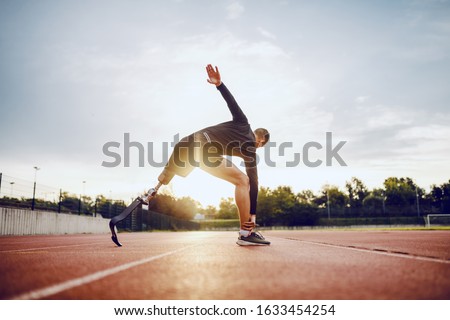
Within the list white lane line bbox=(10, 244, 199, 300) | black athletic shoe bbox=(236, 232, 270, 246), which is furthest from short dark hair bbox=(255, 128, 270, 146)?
white lane line bbox=(10, 244, 199, 300)

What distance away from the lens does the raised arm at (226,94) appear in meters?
4.39

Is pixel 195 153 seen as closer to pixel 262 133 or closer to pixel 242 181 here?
pixel 242 181

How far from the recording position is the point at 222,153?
4.43 m

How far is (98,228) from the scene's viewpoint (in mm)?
22703

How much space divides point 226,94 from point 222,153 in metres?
0.78

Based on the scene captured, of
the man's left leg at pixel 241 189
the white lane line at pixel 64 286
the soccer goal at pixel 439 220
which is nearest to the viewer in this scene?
the white lane line at pixel 64 286

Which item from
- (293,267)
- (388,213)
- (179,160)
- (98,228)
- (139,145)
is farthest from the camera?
(388,213)

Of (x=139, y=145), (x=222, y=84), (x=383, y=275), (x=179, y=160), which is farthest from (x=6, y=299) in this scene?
(x=139, y=145)

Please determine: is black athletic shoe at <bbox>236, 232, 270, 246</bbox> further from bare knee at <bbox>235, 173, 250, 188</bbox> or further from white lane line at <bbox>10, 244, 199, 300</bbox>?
white lane line at <bbox>10, 244, 199, 300</bbox>

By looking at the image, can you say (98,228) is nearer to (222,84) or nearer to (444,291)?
(222,84)

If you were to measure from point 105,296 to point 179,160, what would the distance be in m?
3.08

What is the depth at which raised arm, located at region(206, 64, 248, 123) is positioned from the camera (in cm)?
439

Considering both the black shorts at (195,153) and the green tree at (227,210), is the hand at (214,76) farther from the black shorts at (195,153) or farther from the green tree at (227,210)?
the green tree at (227,210)

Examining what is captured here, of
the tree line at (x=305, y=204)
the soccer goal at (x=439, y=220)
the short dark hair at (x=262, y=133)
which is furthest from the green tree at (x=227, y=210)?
the short dark hair at (x=262, y=133)
